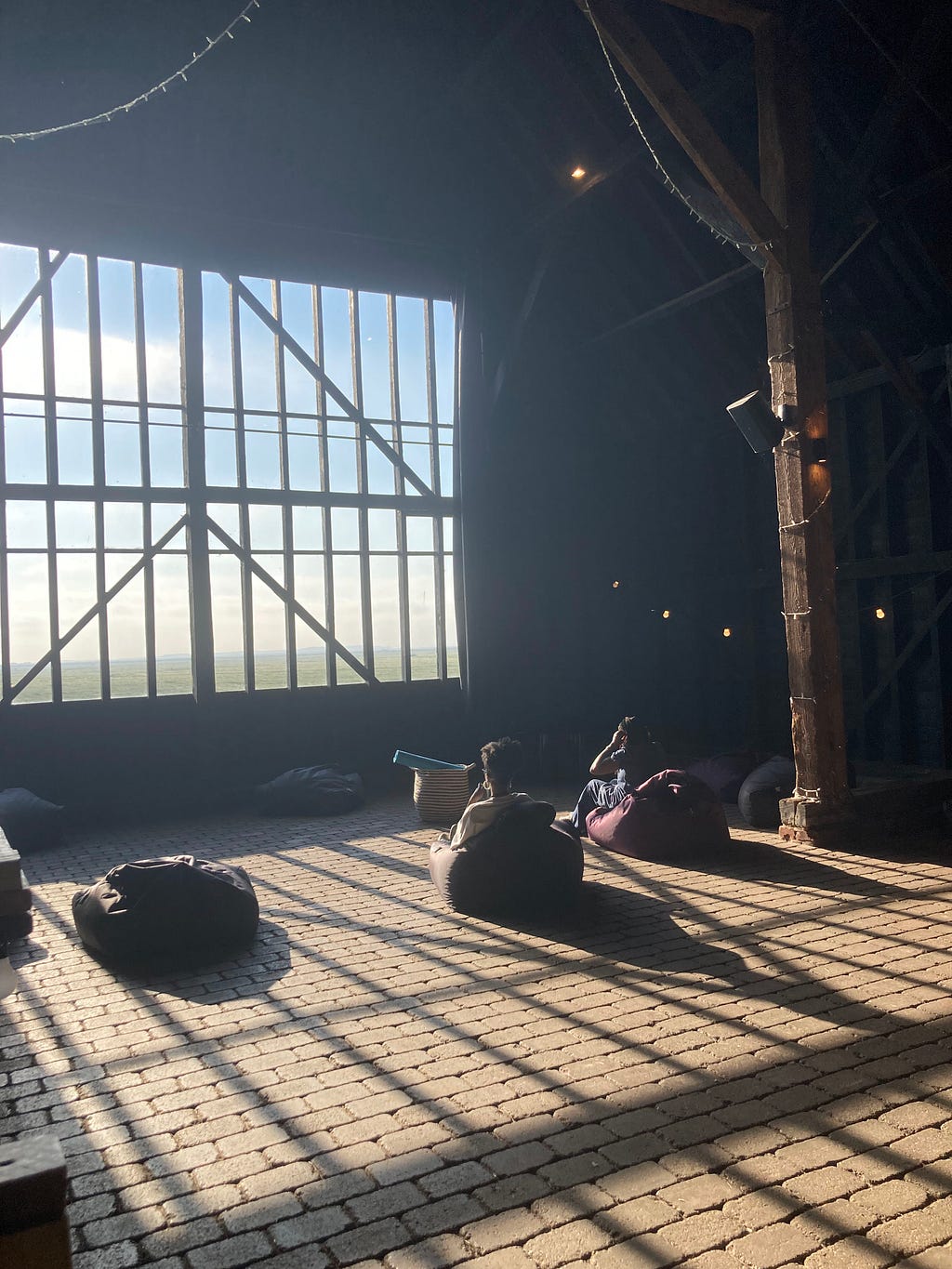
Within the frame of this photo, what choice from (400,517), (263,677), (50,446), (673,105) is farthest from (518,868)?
(263,677)

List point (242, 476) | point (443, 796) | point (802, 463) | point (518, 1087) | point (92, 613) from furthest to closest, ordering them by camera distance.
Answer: point (242, 476) → point (92, 613) → point (443, 796) → point (802, 463) → point (518, 1087)

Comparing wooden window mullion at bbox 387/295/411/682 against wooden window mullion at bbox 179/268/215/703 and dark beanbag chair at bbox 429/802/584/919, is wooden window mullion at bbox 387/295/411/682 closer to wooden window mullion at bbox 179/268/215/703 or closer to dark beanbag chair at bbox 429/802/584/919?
wooden window mullion at bbox 179/268/215/703

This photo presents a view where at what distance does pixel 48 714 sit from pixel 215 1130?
673 centimetres

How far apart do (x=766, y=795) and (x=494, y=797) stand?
269cm

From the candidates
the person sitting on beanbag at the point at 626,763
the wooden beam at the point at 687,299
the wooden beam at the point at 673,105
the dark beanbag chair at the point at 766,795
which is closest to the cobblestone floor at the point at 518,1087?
the person sitting on beanbag at the point at 626,763

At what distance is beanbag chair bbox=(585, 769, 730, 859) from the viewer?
6.29m

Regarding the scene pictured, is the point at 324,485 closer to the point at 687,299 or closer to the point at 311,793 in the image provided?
the point at 311,793

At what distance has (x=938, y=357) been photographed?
8.39m

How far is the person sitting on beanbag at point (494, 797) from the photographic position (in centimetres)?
523

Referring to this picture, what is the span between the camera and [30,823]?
735 cm

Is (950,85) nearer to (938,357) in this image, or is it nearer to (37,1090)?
(938,357)

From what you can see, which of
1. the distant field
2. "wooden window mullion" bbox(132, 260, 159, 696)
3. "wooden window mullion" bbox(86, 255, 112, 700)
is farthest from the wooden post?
"wooden window mullion" bbox(86, 255, 112, 700)

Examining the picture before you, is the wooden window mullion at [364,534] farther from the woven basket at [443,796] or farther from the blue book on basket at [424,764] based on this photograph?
the woven basket at [443,796]

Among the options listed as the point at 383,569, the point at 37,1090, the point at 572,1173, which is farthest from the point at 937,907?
the point at 383,569
